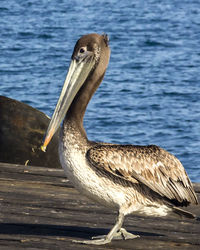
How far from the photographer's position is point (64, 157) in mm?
5223

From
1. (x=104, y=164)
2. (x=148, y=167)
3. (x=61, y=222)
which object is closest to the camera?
(x=104, y=164)

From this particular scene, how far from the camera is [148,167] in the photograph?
5297 millimetres

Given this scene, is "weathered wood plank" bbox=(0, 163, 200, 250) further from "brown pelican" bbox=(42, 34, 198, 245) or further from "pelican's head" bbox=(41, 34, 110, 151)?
"pelican's head" bbox=(41, 34, 110, 151)

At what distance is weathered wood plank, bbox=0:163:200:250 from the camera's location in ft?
17.8

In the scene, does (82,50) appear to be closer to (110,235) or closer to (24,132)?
(110,235)

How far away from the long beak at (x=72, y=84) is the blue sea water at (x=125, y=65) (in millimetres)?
10867

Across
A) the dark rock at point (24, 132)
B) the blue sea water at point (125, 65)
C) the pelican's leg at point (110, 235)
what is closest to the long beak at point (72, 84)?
the pelican's leg at point (110, 235)

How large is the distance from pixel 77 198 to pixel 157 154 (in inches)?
59.3

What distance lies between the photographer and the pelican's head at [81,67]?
17.5 ft

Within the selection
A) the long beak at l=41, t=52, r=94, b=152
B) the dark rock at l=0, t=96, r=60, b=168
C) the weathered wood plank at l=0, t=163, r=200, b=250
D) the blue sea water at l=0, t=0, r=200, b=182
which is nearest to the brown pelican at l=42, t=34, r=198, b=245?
the long beak at l=41, t=52, r=94, b=152

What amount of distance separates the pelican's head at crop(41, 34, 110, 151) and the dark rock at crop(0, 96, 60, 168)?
2778mm

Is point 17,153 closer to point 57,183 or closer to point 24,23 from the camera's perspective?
point 57,183

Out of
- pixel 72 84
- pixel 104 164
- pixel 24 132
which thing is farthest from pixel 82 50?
pixel 24 132

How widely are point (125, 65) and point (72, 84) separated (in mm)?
22978
